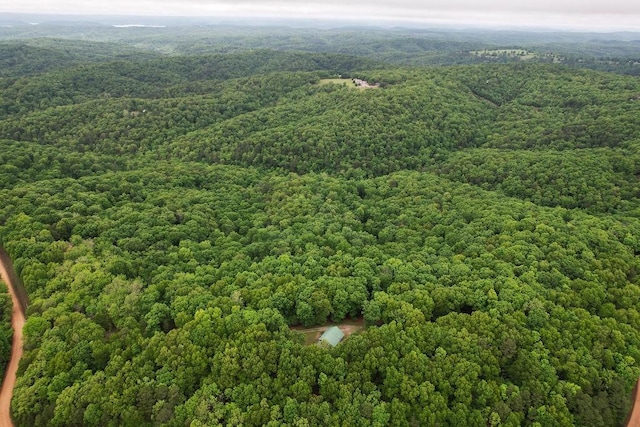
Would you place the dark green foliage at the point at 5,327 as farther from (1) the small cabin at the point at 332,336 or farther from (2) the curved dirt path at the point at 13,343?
(1) the small cabin at the point at 332,336

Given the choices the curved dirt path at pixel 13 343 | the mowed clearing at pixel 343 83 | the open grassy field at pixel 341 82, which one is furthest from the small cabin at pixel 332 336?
the open grassy field at pixel 341 82

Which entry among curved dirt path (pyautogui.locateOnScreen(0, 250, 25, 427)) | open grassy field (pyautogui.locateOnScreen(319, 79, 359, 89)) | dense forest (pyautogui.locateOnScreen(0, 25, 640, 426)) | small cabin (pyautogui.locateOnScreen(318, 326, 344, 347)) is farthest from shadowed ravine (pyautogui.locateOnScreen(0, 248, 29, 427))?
open grassy field (pyautogui.locateOnScreen(319, 79, 359, 89))

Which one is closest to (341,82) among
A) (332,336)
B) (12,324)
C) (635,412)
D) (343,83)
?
(343,83)

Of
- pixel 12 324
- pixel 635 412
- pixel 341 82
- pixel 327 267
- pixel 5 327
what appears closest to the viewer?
pixel 635 412

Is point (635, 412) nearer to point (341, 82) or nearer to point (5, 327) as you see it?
point (5, 327)

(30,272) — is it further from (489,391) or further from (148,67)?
(148,67)

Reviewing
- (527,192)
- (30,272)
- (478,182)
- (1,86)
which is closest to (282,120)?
(478,182)
